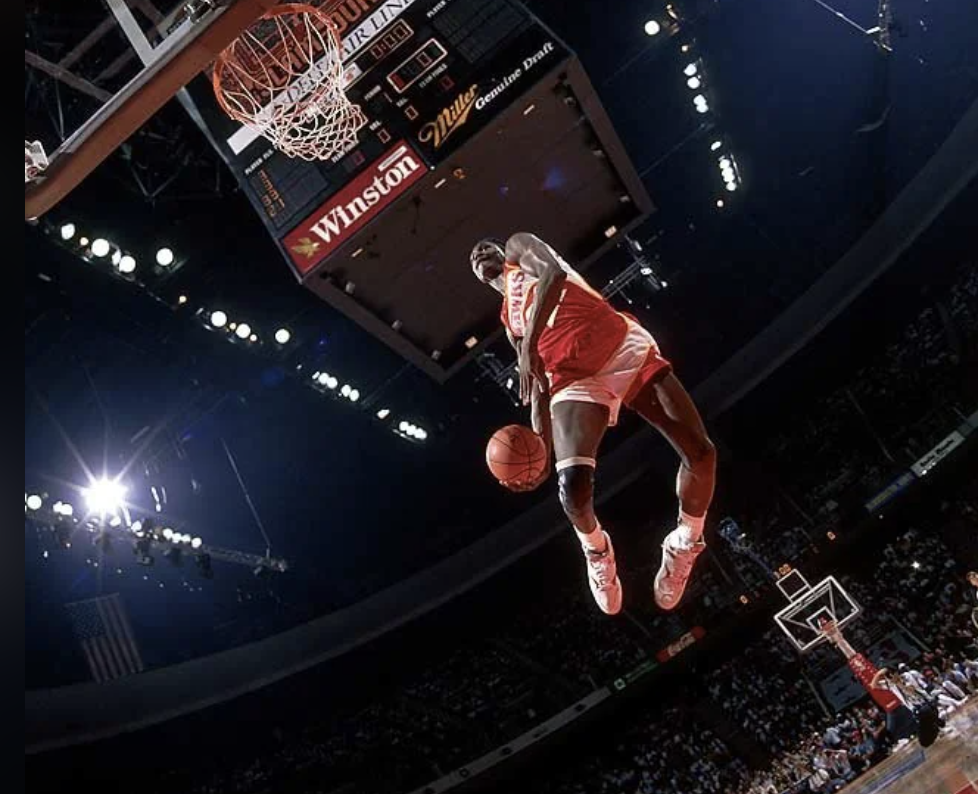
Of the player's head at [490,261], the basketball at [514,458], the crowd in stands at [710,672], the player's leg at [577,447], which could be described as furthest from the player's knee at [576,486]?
the crowd in stands at [710,672]

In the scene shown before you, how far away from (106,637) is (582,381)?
16003mm

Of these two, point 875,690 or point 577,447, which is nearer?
point 577,447

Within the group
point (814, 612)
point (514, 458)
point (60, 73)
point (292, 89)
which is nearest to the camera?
point (514, 458)

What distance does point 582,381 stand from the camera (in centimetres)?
452

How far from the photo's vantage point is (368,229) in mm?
7457

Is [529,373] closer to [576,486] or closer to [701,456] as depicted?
[576,486]

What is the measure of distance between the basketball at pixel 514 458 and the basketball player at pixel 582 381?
0.05 metres

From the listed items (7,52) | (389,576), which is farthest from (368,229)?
(389,576)

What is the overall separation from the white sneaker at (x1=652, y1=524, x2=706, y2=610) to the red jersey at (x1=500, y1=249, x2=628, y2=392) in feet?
3.47

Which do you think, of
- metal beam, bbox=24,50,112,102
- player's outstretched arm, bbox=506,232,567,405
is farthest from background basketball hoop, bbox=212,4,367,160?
player's outstretched arm, bbox=506,232,567,405

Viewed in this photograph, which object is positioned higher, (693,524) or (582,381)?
(582,381)

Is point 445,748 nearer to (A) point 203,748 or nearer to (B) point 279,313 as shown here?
(A) point 203,748

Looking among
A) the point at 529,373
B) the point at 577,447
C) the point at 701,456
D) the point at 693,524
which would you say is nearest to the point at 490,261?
the point at 529,373

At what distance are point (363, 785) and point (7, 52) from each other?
58.1 feet
